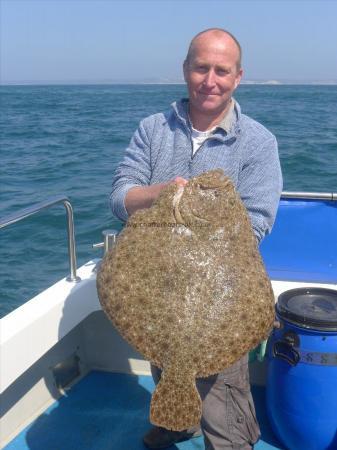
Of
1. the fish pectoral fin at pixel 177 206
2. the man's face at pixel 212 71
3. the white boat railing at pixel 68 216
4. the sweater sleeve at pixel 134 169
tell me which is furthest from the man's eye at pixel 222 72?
the white boat railing at pixel 68 216

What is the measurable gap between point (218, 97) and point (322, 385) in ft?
5.68

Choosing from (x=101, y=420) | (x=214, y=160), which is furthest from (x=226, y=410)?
(x=101, y=420)

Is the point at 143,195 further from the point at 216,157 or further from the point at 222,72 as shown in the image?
the point at 222,72

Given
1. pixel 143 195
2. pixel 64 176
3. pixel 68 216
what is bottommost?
pixel 64 176

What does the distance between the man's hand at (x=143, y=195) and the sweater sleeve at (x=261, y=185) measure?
1.49ft

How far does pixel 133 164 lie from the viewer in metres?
2.77

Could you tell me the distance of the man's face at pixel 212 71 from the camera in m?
2.55

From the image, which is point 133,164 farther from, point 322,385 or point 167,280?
point 322,385

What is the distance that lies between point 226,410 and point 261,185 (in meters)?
1.15

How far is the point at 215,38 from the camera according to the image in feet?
8.41

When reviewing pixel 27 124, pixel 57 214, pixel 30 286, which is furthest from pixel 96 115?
pixel 30 286

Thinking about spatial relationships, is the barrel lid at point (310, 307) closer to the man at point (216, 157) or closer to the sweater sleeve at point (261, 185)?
the man at point (216, 157)

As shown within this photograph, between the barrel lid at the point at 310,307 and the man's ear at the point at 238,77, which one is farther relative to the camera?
the barrel lid at the point at 310,307

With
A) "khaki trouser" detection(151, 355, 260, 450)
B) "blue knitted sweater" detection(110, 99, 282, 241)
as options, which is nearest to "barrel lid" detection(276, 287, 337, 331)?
"khaki trouser" detection(151, 355, 260, 450)
